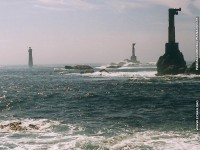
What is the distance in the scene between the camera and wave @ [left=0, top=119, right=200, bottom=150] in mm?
21062

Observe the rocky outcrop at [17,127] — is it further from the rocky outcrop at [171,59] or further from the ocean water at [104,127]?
the rocky outcrop at [171,59]

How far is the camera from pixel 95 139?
22.8 meters

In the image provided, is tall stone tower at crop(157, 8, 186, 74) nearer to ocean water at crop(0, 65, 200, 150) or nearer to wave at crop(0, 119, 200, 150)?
ocean water at crop(0, 65, 200, 150)

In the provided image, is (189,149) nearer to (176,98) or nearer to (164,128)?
(164,128)

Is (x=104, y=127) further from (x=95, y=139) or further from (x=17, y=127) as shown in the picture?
(x=17, y=127)

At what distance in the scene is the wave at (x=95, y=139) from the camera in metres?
21.1

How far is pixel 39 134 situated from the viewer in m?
25.0

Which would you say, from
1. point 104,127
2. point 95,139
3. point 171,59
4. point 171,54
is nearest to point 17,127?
point 104,127

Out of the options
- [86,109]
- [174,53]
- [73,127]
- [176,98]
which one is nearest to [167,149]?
[73,127]

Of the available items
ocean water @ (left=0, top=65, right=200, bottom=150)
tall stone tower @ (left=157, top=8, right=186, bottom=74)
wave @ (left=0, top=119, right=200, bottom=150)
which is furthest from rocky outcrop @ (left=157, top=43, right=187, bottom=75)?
wave @ (left=0, top=119, right=200, bottom=150)

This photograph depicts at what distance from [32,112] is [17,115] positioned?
6.85ft

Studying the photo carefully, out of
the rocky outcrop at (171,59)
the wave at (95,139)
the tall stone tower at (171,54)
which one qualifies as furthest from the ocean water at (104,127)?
the tall stone tower at (171,54)

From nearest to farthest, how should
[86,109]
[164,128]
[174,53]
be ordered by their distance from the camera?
1. [164,128]
2. [86,109]
3. [174,53]

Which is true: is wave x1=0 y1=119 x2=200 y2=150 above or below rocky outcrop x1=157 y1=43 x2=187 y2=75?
below
